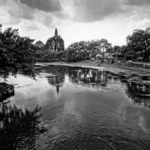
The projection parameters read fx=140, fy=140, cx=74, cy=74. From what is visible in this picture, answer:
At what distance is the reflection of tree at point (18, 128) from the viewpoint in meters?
12.2

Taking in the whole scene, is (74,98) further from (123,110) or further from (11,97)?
(11,97)

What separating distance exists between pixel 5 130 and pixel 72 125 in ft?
22.6

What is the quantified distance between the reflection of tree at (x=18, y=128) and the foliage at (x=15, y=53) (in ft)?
21.5

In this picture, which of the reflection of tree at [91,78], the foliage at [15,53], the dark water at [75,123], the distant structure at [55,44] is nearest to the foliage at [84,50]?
the distant structure at [55,44]

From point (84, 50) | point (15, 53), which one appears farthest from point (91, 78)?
point (84, 50)

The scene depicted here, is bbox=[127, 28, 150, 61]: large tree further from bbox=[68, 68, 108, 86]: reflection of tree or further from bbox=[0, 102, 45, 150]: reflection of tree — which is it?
bbox=[0, 102, 45, 150]: reflection of tree

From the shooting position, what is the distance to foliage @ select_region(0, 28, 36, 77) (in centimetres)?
2109

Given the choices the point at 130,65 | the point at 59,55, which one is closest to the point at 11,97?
the point at 130,65

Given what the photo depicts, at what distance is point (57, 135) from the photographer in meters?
13.5

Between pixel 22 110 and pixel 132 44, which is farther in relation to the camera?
pixel 132 44

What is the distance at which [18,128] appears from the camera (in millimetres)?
14562

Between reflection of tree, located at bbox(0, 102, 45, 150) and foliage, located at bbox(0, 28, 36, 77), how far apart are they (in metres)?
6.56

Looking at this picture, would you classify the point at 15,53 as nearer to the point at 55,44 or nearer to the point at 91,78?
the point at 91,78

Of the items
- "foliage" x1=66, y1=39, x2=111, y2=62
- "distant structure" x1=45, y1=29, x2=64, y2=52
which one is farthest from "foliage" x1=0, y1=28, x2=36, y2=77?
"distant structure" x1=45, y1=29, x2=64, y2=52
